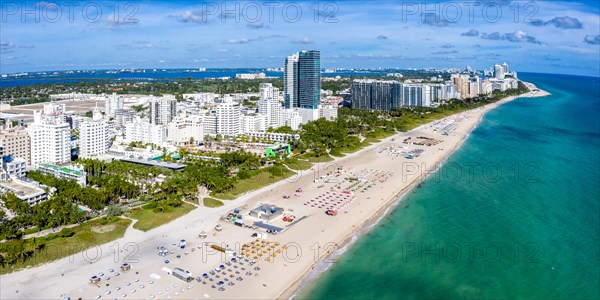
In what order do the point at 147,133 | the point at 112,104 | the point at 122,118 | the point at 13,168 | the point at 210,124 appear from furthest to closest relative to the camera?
the point at 112,104, the point at 122,118, the point at 210,124, the point at 147,133, the point at 13,168

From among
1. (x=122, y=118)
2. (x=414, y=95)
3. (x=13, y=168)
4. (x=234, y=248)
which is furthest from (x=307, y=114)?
(x=234, y=248)

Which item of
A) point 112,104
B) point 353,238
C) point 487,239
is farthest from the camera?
point 112,104

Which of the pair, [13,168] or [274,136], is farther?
[274,136]

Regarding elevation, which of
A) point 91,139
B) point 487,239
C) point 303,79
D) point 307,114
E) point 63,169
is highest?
point 303,79

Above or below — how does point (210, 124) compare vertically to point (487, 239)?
above

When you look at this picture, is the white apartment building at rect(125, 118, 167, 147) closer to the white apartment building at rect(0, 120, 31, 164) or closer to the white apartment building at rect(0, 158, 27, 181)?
the white apartment building at rect(0, 120, 31, 164)

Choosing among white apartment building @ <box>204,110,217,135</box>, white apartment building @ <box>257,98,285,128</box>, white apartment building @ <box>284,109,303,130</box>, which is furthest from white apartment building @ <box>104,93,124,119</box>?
white apartment building @ <box>284,109,303,130</box>

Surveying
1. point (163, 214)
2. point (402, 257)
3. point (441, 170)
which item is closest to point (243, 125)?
point (441, 170)

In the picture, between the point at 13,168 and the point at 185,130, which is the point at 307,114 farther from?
the point at 13,168
